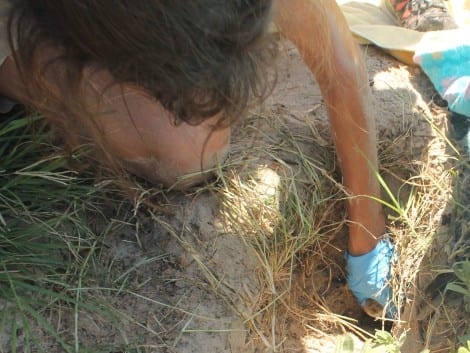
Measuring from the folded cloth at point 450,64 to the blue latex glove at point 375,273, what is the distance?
1.44 feet

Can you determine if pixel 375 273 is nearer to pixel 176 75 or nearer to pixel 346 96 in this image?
pixel 346 96

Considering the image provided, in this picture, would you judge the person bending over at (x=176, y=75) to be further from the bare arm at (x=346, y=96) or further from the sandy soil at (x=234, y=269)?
the sandy soil at (x=234, y=269)

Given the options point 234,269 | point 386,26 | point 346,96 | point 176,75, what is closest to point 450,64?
point 386,26

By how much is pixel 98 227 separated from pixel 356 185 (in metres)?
0.62

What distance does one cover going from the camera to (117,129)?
154 centimetres

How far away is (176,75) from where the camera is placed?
41.5 inches

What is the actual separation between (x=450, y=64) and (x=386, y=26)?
0.29 m

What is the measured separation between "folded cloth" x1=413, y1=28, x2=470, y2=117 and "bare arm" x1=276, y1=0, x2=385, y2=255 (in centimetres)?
38

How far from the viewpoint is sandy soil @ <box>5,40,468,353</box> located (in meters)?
1.53

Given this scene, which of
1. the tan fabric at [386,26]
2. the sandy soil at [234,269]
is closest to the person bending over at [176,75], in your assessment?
the sandy soil at [234,269]

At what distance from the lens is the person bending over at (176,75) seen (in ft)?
3.31

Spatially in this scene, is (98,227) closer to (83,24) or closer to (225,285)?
(225,285)

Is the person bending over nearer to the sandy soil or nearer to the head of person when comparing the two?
the head of person

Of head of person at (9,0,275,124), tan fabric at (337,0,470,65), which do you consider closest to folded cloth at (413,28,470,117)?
tan fabric at (337,0,470,65)
